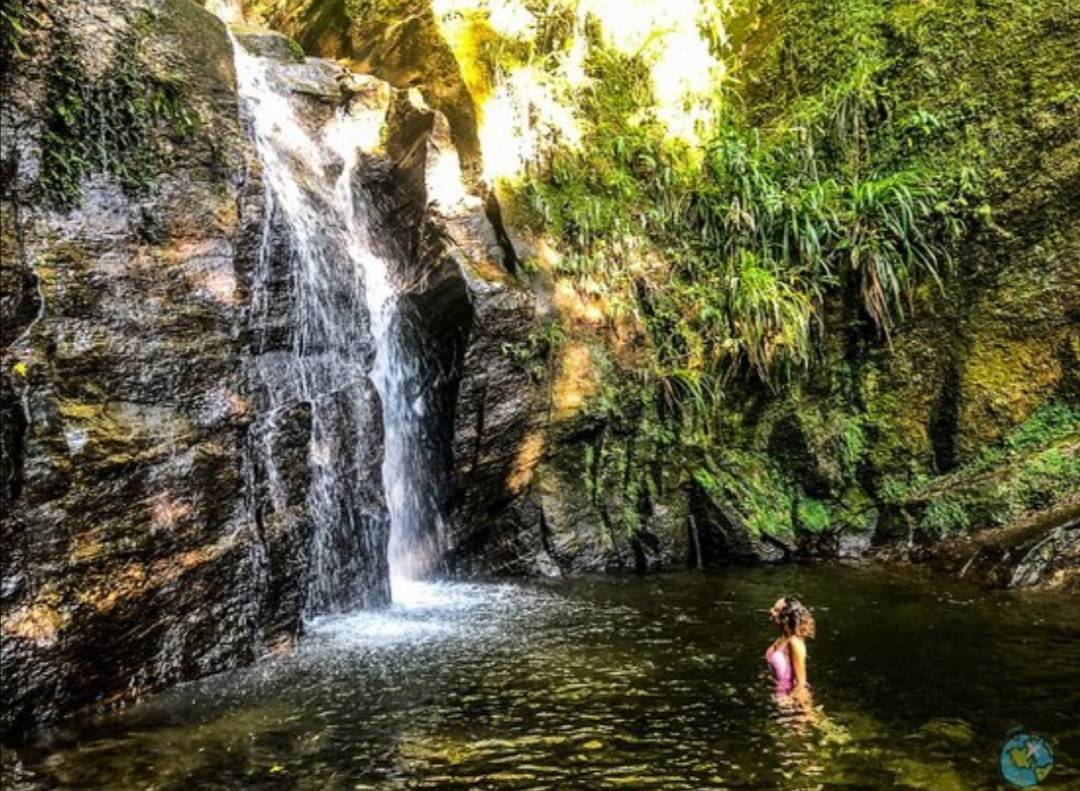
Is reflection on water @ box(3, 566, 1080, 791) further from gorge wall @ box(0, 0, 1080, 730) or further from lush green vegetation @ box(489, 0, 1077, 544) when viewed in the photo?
lush green vegetation @ box(489, 0, 1077, 544)

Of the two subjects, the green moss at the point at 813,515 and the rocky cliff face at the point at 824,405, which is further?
the green moss at the point at 813,515

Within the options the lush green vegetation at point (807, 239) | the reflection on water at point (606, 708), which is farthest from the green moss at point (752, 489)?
the reflection on water at point (606, 708)

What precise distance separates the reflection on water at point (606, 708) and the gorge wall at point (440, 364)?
809mm

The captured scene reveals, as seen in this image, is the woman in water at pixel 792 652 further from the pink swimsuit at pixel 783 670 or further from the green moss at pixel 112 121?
the green moss at pixel 112 121

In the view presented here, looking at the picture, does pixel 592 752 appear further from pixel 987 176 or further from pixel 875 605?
pixel 987 176

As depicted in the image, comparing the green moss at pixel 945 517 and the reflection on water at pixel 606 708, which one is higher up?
the green moss at pixel 945 517

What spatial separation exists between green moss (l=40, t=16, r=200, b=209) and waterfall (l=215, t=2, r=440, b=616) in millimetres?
953

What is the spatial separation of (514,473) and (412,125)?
4674 millimetres

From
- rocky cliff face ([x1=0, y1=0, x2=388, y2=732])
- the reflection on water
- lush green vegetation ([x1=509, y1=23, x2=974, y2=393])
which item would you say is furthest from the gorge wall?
the reflection on water

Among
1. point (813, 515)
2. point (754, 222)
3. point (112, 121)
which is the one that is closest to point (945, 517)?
point (813, 515)

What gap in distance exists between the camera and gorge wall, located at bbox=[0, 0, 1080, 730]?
561 centimetres

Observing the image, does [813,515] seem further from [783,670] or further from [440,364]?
[783,670]

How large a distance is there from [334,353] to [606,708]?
4.79m

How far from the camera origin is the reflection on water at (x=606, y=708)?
4.34 m
